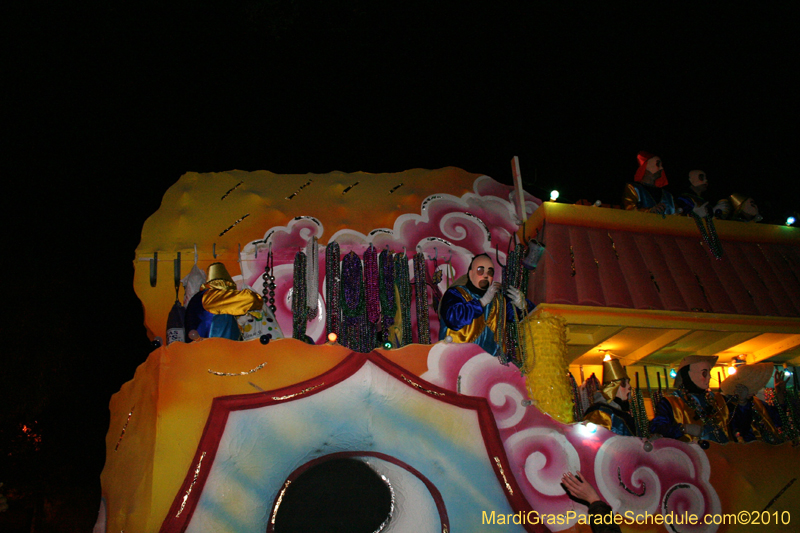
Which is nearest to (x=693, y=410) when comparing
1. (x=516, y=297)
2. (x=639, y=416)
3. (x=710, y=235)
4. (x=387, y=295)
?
(x=639, y=416)

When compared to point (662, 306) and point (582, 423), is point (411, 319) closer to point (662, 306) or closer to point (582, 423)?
point (582, 423)

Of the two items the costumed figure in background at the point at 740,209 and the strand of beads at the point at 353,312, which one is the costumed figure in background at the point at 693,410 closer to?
the costumed figure in background at the point at 740,209

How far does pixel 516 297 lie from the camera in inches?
168

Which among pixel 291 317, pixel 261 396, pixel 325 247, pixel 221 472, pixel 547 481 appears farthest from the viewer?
pixel 325 247

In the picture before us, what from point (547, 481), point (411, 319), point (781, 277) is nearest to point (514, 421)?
point (547, 481)

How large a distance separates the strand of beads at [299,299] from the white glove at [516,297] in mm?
1673

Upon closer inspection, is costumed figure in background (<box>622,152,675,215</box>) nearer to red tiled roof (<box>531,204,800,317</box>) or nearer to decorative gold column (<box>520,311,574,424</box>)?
red tiled roof (<box>531,204,800,317</box>)

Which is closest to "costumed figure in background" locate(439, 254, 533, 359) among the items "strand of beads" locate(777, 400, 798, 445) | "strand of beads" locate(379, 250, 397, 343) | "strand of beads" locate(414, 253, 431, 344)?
"strand of beads" locate(414, 253, 431, 344)

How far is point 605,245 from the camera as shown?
4691 mm

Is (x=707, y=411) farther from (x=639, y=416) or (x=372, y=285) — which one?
(x=372, y=285)

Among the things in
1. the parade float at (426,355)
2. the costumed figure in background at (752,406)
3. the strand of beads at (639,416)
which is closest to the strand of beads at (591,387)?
the parade float at (426,355)

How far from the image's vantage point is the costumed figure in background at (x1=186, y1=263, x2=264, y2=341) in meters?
3.79

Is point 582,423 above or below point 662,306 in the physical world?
below

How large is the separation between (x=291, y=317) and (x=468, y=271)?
5.04 feet
